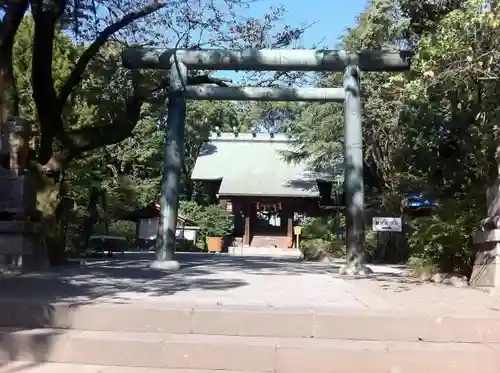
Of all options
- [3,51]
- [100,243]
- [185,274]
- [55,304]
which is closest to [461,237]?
[185,274]

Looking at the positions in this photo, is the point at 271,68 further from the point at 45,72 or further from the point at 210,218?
the point at 210,218

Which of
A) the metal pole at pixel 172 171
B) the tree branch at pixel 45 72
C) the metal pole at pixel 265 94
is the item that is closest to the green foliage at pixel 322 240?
the metal pole at pixel 265 94

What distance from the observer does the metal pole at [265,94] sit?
39.3ft

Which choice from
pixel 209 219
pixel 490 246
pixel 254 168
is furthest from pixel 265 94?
pixel 254 168

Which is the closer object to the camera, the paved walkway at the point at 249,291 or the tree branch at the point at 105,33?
the paved walkway at the point at 249,291

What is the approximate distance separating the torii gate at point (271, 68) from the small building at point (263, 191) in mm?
19602

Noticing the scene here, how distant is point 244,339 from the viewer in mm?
5613

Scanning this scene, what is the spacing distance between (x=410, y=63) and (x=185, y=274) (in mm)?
5609

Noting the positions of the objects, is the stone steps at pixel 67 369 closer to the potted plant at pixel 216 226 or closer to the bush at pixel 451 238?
the bush at pixel 451 238

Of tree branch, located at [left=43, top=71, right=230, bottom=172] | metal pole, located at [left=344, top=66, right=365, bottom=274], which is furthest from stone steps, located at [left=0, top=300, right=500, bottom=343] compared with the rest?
tree branch, located at [left=43, top=71, right=230, bottom=172]

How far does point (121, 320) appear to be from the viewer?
19.2 feet

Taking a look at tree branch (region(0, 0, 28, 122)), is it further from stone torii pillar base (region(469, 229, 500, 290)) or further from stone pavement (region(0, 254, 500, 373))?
stone torii pillar base (region(469, 229, 500, 290))

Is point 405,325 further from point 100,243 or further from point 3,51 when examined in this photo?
point 100,243

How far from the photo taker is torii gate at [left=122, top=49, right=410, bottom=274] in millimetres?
11055
